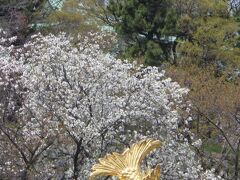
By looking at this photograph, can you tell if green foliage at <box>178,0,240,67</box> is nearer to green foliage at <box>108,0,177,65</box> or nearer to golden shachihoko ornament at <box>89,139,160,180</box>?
green foliage at <box>108,0,177,65</box>

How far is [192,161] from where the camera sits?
34.5ft

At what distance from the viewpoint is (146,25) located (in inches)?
789

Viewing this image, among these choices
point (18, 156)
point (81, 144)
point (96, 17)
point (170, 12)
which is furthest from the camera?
point (96, 17)

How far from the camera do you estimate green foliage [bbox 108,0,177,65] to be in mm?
19922

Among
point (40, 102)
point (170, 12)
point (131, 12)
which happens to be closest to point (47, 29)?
point (131, 12)

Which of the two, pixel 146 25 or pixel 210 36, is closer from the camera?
pixel 210 36

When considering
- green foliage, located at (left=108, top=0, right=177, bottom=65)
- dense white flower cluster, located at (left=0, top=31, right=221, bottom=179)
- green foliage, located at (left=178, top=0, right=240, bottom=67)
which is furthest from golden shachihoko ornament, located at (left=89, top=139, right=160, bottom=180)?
green foliage, located at (left=108, top=0, right=177, bottom=65)

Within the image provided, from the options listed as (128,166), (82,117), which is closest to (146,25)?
(82,117)

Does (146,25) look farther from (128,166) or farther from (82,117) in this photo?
(128,166)

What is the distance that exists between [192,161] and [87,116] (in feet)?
6.52

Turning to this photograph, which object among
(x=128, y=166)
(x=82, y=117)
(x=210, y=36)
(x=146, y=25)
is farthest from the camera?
(x=146, y=25)

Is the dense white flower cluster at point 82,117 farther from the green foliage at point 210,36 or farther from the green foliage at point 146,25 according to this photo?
the green foliage at point 146,25

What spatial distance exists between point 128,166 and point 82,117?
18.4 feet

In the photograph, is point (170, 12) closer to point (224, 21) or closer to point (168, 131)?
point (224, 21)
